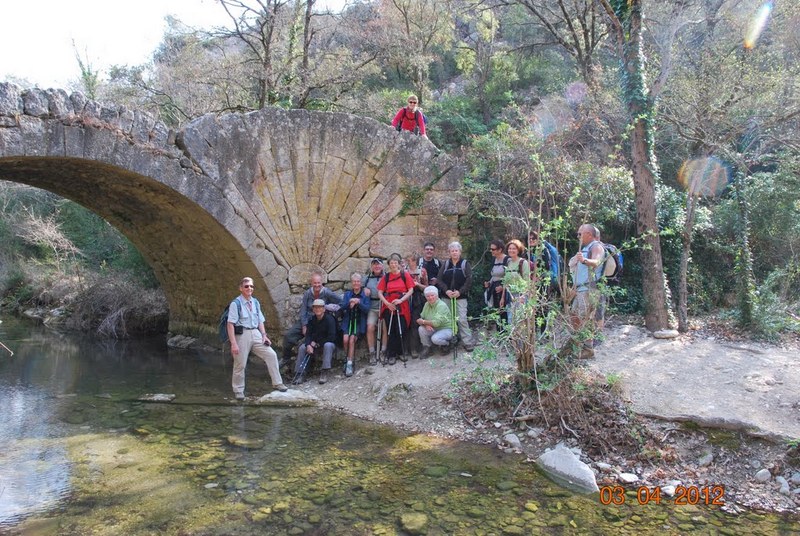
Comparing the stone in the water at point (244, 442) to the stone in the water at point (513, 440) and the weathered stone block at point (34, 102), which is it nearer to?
the stone in the water at point (513, 440)

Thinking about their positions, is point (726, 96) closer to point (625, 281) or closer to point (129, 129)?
point (625, 281)

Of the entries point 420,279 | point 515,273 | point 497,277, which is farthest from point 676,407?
point 420,279

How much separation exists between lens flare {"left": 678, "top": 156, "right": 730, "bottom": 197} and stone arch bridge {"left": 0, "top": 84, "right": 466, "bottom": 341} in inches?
203

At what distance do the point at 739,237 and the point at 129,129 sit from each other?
27.3 ft

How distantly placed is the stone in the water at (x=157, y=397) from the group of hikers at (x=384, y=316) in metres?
0.74

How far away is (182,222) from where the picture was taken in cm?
874

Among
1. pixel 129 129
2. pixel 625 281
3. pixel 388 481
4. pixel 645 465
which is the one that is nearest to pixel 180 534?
pixel 388 481

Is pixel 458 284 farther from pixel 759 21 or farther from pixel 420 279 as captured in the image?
pixel 759 21

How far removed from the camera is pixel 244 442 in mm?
5254

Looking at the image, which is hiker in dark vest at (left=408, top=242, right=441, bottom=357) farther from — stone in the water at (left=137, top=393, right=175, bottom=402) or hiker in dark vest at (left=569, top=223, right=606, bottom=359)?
stone in the water at (left=137, top=393, right=175, bottom=402)

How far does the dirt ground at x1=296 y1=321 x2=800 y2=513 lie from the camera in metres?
4.52

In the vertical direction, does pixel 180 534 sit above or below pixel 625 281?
below
